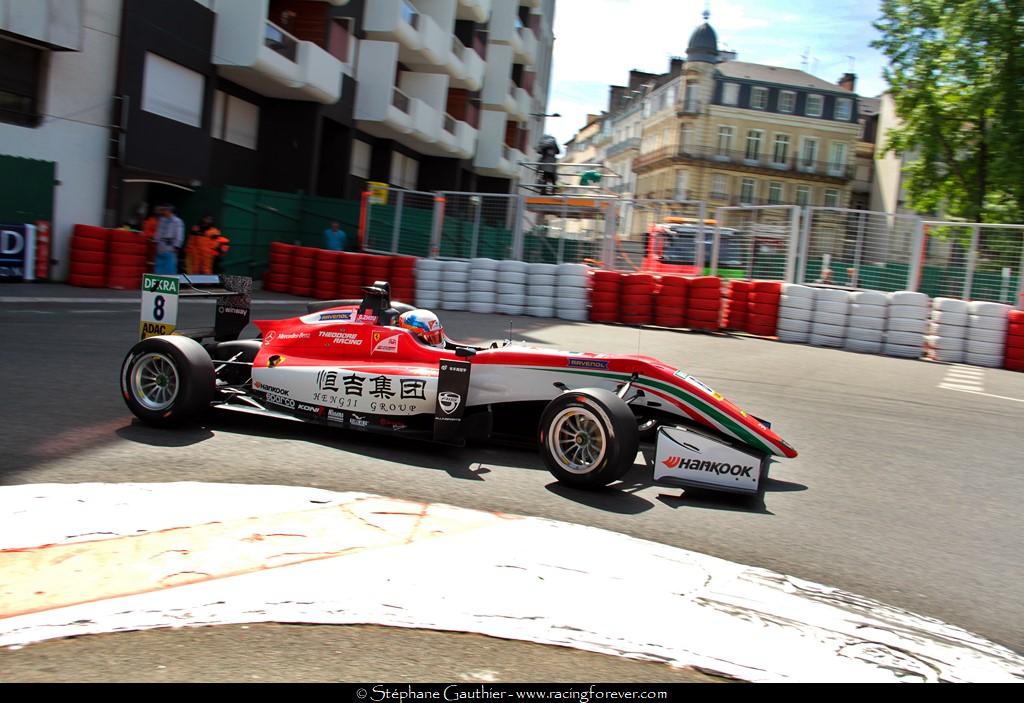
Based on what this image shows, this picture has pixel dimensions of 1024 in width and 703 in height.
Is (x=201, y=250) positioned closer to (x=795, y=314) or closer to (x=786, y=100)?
(x=795, y=314)

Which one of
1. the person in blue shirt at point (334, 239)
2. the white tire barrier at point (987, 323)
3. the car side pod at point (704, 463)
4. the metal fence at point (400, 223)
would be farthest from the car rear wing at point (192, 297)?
the person in blue shirt at point (334, 239)

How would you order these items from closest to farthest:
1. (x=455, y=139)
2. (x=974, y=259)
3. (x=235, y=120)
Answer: (x=974, y=259), (x=235, y=120), (x=455, y=139)

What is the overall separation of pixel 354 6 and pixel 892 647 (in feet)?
89.2

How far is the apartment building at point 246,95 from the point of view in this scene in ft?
54.3

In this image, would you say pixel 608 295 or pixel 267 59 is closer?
pixel 608 295

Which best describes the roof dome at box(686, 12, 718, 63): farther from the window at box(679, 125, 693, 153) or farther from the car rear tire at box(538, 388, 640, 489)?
the car rear tire at box(538, 388, 640, 489)

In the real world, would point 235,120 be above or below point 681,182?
below

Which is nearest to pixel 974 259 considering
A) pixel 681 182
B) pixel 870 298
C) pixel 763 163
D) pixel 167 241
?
pixel 870 298

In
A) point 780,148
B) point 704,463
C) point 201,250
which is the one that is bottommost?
point 704,463

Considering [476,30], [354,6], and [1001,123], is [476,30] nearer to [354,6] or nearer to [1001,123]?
[354,6]

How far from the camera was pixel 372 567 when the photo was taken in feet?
12.8

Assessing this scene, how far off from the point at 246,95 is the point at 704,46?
176 feet

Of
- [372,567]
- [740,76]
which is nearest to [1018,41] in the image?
[372,567]

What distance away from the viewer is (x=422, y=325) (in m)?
6.56
